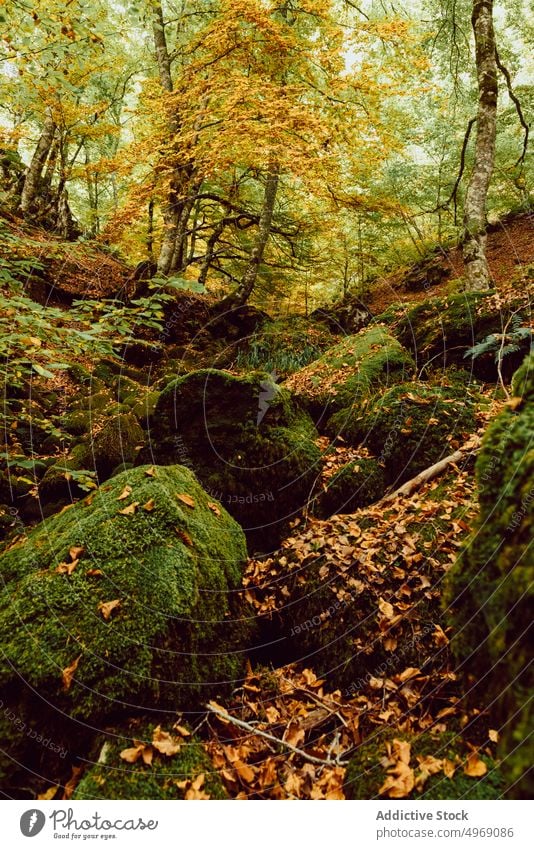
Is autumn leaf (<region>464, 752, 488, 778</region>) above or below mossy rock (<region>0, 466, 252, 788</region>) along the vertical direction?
above

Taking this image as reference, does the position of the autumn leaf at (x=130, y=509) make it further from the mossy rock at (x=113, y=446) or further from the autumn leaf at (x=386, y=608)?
the mossy rock at (x=113, y=446)

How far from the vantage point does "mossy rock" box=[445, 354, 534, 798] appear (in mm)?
1004

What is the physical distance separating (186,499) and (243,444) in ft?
5.43

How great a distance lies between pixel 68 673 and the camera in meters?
2.12

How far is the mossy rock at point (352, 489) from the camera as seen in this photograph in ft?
14.1

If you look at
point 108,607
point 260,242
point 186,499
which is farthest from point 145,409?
point 260,242

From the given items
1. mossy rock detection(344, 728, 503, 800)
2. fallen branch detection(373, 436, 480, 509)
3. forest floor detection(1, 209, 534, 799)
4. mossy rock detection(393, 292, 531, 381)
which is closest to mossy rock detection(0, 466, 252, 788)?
forest floor detection(1, 209, 534, 799)

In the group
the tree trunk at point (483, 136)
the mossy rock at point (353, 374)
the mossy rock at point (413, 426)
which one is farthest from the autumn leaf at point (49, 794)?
the tree trunk at point (483, 136)

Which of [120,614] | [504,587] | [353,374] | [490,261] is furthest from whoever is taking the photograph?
[490,261]

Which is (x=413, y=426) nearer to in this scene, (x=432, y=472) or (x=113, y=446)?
(x=432, y=472)

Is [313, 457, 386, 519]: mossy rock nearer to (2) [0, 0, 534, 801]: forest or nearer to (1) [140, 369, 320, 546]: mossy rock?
(2) [0, 0, 534, 801]: forest

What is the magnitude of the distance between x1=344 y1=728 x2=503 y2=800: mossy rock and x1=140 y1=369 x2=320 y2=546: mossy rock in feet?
7.57

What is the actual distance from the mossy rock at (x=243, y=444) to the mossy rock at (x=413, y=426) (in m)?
0.75

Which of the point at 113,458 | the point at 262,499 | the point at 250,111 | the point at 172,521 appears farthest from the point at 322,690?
the point at 250,111
